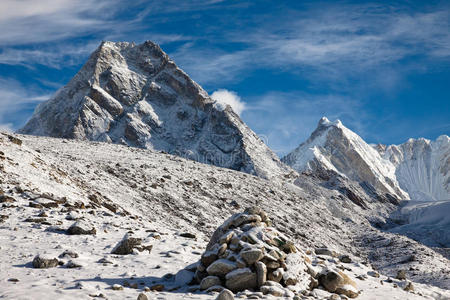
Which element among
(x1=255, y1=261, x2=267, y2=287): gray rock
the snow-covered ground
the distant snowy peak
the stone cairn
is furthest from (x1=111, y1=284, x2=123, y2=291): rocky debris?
the distant snowy peak

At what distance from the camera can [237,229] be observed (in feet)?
40.9

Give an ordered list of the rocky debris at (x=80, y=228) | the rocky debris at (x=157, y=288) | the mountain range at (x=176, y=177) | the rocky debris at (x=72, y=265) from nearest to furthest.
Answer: the rocky debris at (x=157, y=288) → the rocky debris at (x=72, y=265) → the rocky debris at (x=80, y=228) → the mountain range at (x=176, y=177)

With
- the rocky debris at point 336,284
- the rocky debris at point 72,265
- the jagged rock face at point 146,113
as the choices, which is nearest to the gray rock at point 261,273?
the rocky debris at point 336,284

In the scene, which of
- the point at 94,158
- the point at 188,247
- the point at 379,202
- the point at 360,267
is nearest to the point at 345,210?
the point at 379,202

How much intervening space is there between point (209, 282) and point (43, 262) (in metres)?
4.81

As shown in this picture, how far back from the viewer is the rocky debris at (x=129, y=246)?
13.3m

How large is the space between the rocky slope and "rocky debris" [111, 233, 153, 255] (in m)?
→ 0.09

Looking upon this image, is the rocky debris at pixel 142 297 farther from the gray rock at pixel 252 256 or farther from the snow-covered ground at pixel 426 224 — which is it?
the snow-covered ground at pixel 426 224

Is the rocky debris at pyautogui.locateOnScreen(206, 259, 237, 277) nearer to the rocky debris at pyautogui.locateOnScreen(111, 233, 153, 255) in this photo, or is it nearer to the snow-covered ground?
the rocky debris at pyautogui.locateOnScreen(111, 233, 153, 255)

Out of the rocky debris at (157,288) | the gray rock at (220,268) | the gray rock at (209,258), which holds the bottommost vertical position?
the rocky debris at (157,288)

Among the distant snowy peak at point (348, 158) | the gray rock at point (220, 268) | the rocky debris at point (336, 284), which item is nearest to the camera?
the gray rock at point (220, 268)

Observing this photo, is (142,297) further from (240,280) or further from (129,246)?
(129,246)

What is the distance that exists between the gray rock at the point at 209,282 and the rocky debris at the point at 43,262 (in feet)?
14.5

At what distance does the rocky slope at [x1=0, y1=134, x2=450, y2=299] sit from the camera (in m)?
11.0
